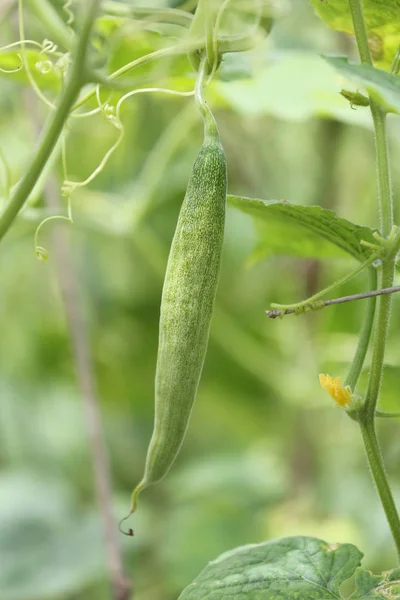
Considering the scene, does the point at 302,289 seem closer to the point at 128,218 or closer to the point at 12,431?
the point at 128,218

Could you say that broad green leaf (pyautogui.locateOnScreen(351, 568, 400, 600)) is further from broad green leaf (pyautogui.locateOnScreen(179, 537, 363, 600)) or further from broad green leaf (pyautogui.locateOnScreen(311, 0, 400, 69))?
broad green leaf (pyautogui.locateOnScreen(311, 0, 400, 69))

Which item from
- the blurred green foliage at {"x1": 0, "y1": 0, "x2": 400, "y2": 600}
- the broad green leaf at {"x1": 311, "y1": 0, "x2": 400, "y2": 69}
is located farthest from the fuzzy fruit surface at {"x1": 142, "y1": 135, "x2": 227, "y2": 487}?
the blurred green foliage at {"x1": 0, "y1": 0, "x2": 400, "y2": 600}

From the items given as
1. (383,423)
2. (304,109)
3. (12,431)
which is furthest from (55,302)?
(304,109)

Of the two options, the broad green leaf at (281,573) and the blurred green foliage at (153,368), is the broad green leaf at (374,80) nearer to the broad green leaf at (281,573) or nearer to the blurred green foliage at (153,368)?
the broad green leaf at (281,573)

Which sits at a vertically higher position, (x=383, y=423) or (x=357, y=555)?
(x=357, y=555)

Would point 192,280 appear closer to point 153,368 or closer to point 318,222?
point 318,222

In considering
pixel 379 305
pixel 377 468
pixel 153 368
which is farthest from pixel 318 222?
pixel 153 368
